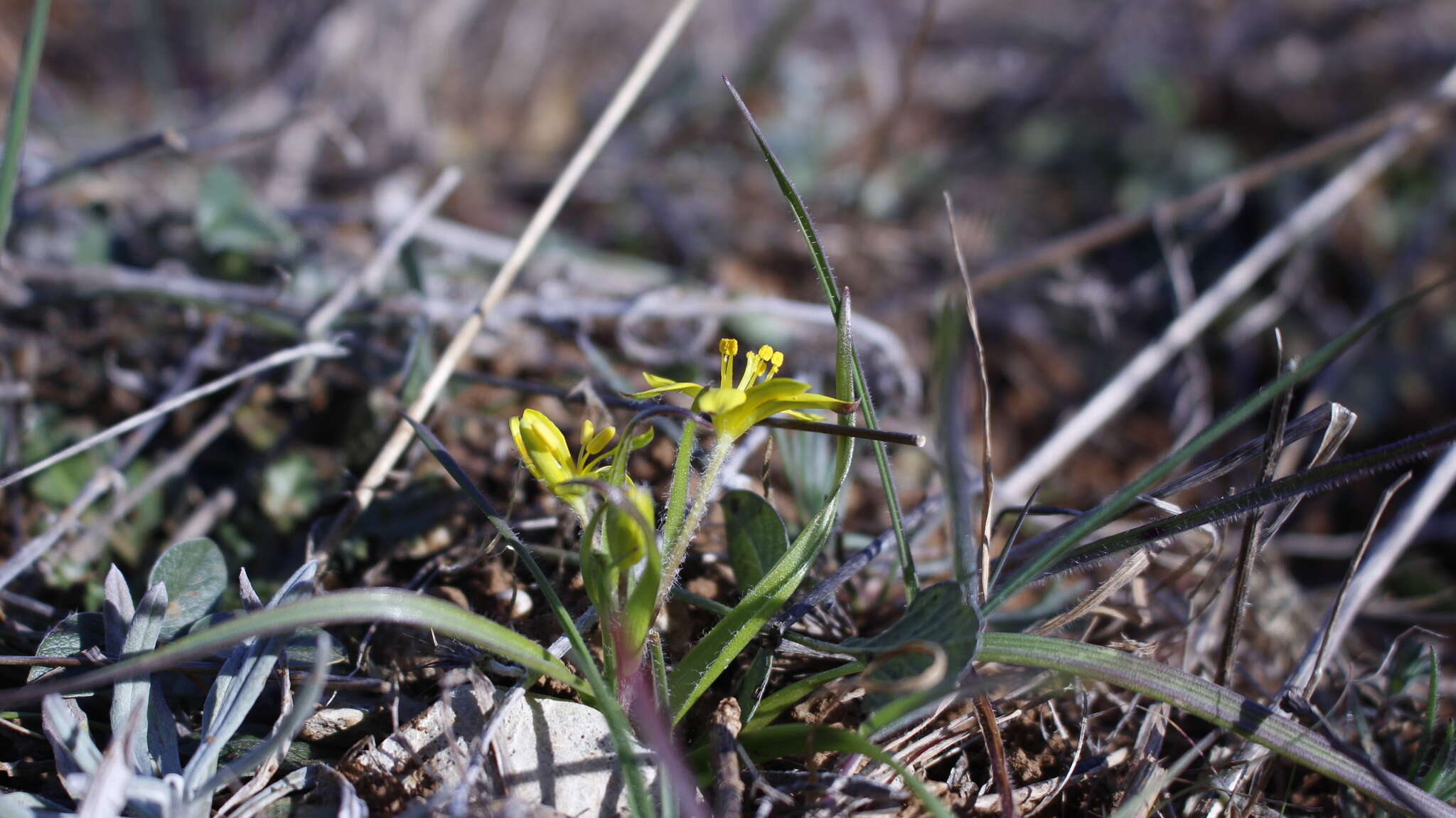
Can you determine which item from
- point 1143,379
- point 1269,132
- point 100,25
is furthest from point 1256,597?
point 100,25

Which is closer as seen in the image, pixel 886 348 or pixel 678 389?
pixel 678 389

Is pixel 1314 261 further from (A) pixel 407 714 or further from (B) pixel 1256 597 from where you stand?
(A) pixel 407 714

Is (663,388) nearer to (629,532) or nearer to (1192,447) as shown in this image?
(629,532)

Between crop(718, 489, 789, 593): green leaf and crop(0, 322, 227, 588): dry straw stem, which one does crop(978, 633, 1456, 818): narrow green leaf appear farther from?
crop(0, 322, 227, 588): dry straw stem

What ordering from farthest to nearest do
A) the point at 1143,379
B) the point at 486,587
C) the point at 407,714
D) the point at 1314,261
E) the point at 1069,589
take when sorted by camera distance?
the point at 1314,261, the point at 1143,379, the point at 1069,589, the point at 486,587, the point at 407,714

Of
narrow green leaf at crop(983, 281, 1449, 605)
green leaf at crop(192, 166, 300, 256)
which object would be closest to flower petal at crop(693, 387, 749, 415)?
narrow green leaf at crop(983, 281, 1449, 605)

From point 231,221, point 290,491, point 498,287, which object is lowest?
point 290,491

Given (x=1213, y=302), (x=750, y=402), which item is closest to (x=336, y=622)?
(x=750, y=402)
